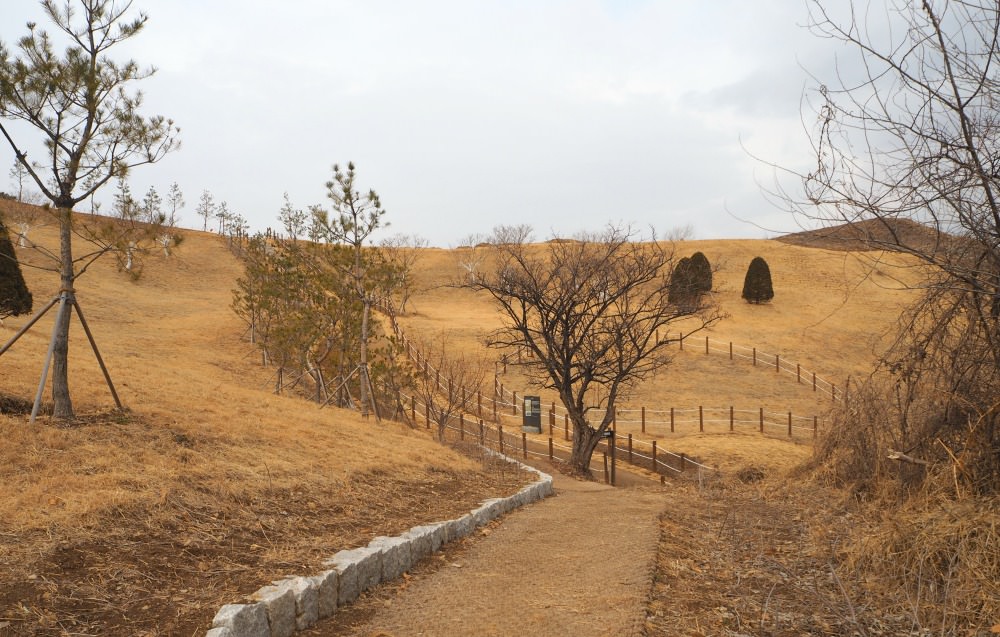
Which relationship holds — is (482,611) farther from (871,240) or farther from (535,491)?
(535,491)

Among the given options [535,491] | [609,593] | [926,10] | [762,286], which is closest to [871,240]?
[926,10]

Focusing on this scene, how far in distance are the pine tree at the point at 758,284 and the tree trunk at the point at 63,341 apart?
49317 millimetres

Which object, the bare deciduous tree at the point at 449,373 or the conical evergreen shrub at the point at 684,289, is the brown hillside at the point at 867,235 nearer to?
the conical evergreen shrub at the point at 684,289

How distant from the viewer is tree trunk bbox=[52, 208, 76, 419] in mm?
9148

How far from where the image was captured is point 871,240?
171 inches

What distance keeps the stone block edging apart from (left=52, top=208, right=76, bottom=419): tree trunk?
17.4 ft

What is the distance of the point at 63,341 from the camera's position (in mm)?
9578

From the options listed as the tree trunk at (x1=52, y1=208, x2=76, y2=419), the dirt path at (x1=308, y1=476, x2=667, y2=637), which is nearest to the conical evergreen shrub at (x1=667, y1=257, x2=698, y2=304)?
the dirt path at (x1=308, y1=476, x2=667, y2=637)

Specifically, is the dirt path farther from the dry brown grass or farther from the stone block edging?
the dry brown grass

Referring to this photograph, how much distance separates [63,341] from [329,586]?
22.0 ft

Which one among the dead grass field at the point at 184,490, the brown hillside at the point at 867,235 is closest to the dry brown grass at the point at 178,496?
the dead grass field at the point at 184,490

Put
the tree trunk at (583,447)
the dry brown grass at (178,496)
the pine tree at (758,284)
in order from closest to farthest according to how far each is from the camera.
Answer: the dry brown grass at (178,496) < the tree trunk at (583,447) < the pine tree at (758,284)

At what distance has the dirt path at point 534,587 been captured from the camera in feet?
15.6

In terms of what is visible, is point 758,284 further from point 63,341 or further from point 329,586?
point 329,586
